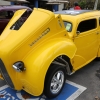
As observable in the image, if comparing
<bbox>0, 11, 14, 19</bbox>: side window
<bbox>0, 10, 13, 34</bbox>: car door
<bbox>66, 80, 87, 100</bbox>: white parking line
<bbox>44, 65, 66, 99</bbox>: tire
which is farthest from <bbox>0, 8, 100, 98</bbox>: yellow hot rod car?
<bbox>0, 11, 14, 19</bbox>: side window

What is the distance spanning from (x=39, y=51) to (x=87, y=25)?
77.7 inches

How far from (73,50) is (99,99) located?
127 centimetres

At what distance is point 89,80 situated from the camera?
4254 mm

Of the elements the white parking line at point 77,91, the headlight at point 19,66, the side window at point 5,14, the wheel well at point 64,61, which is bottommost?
the white parking line at point 77,91

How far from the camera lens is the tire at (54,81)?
3.11m

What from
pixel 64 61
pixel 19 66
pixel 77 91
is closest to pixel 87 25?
pixel 64 61

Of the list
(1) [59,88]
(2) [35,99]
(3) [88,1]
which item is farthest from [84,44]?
(3) [88,1]

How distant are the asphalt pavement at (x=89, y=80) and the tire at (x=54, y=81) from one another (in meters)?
0.53

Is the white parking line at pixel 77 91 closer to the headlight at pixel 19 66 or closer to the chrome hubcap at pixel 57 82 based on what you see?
the chrome hubcap at pixel 57 82

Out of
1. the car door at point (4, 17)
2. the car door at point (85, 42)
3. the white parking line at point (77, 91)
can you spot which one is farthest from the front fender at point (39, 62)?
the car door at point (4, 17)

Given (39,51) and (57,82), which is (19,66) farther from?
(57,82)

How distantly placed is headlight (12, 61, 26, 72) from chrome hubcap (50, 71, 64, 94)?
808 millimetres

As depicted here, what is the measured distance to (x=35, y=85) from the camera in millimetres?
2773

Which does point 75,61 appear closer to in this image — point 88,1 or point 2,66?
point 2,66
